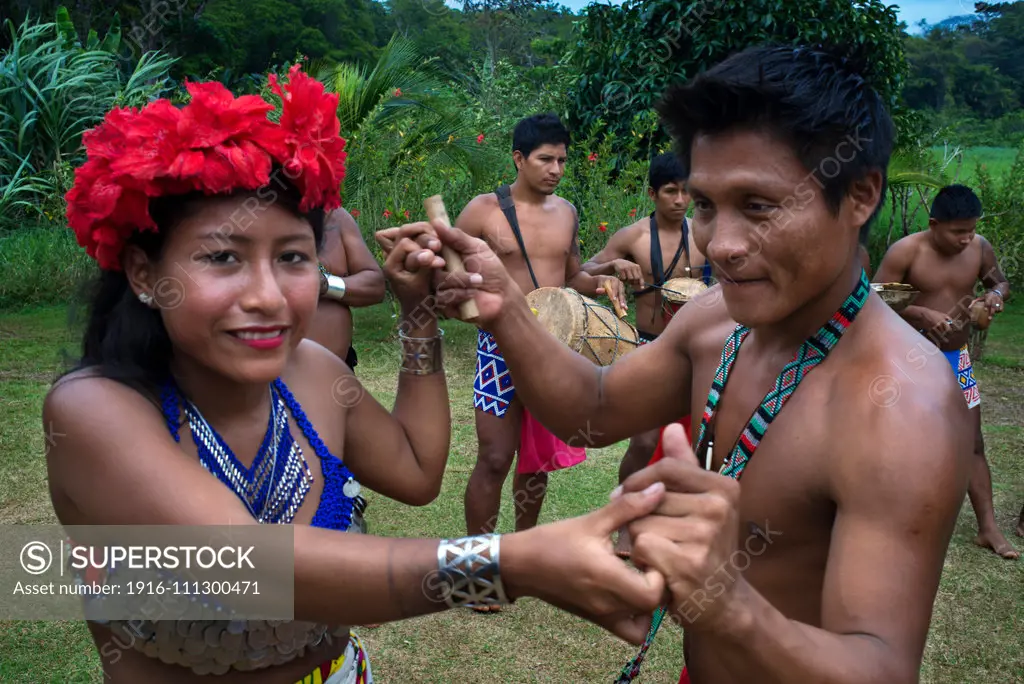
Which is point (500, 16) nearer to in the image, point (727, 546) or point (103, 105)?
point (103, 105)

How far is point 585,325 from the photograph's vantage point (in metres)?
4.93

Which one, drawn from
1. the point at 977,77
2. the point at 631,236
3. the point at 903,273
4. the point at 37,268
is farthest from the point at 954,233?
the point at 977,77

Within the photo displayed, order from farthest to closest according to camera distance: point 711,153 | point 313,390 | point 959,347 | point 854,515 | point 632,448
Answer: point 959,347 → point 632,448 → point 313,390 → point 711,153 → point 854,515

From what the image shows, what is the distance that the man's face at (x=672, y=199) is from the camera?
6086mm

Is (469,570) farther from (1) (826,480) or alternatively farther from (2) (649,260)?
(2) (649,260)

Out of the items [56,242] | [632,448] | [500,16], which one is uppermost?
[500,16]

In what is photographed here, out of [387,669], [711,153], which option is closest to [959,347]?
[387,669]

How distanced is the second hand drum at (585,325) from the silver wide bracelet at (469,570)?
11.0ft

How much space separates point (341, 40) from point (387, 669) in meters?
27.7

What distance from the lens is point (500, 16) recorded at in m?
29.9

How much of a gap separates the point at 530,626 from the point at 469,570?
2.76m

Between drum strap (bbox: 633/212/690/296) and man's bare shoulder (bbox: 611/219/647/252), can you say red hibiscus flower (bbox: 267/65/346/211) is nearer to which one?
drum strap (bbox: 633/212/690/296)

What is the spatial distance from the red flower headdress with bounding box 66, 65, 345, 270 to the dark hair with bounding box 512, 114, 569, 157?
412 centimetres

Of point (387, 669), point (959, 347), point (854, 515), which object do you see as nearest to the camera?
point (854, 515)
